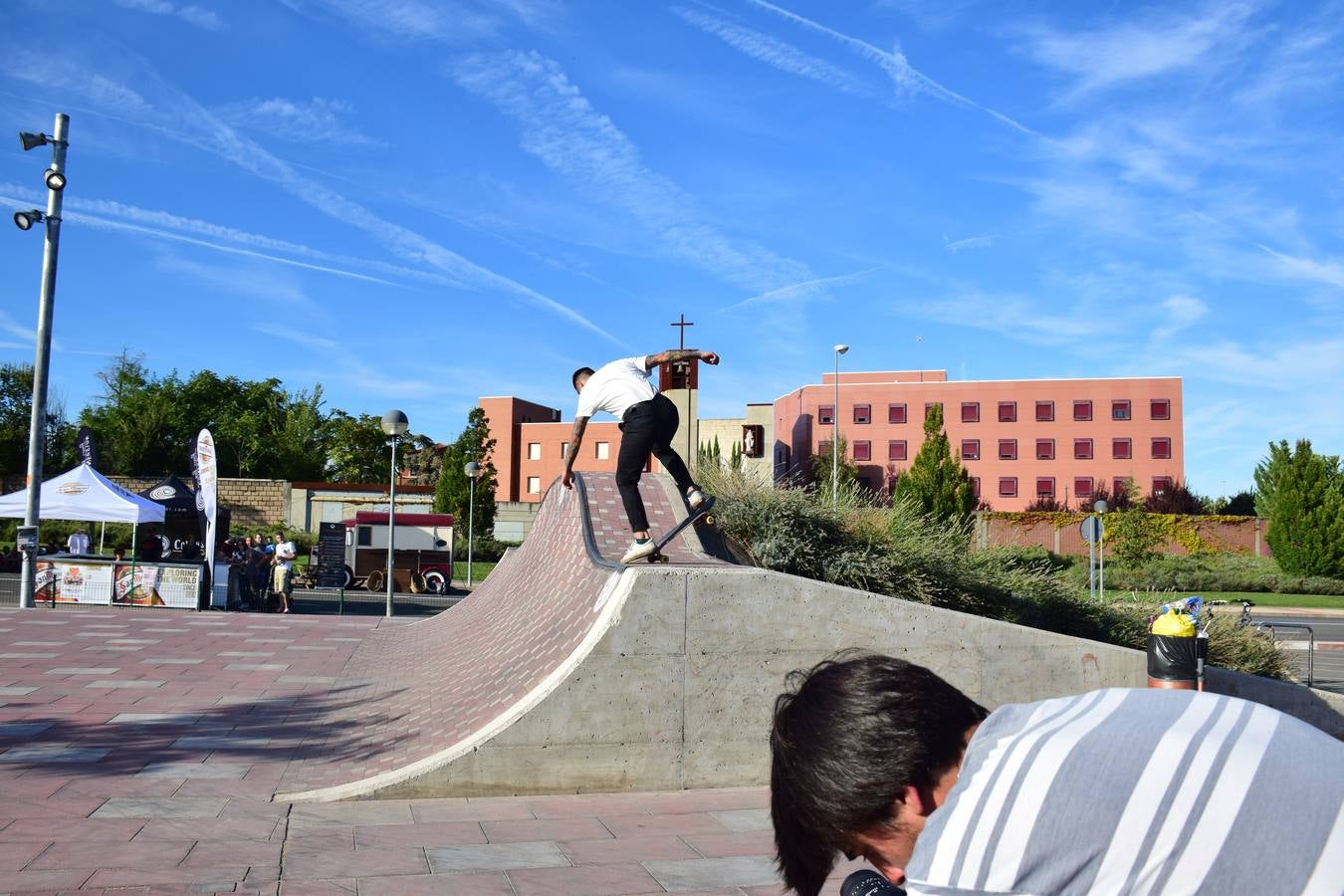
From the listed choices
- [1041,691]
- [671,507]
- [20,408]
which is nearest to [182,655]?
[671,507]

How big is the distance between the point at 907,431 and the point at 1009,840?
2305 inches

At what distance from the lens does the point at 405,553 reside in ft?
87.4

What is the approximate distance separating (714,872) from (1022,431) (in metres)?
56.5

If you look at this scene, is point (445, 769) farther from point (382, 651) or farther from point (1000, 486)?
point (1000, 486)

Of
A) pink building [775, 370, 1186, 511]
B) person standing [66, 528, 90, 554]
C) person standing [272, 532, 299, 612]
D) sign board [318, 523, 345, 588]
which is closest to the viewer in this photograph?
person standing [272, 532, 299, 612]

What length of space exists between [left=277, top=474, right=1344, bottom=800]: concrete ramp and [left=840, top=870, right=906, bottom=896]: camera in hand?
4046mm

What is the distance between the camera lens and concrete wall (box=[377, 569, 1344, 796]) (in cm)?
559

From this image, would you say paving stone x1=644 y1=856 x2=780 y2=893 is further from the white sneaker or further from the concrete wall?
the white sneaker

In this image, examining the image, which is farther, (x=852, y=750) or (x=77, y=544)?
(x=77, y=544)

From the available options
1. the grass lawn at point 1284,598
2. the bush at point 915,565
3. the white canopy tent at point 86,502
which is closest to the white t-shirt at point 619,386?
the bush at point 915,565

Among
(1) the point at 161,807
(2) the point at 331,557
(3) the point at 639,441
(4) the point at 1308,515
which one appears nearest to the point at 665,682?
(3) the point at 639,441

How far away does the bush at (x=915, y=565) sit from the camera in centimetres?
883

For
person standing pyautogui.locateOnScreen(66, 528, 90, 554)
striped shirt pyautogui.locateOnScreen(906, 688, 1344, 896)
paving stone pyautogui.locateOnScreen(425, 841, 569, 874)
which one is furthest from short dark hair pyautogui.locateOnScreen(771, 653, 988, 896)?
person standing pyautogui.locateOnScreen(66, 528, 90, 554)

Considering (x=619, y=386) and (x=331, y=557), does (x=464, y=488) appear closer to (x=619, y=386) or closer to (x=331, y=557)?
(x=331, y=557)
